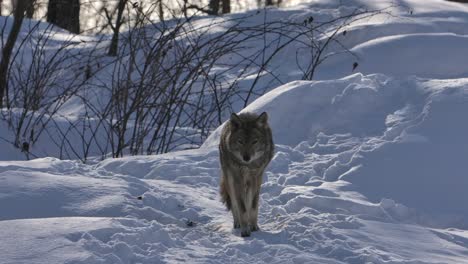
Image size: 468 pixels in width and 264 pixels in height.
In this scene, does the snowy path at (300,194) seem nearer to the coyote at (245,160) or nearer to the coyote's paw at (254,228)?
the coyote's paw at (254,228)

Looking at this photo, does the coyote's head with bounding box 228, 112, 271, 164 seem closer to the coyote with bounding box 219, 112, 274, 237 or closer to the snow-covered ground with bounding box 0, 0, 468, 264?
the coyote with bounding box 219, 112, 274, 237

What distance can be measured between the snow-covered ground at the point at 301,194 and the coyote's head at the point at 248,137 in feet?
2.05

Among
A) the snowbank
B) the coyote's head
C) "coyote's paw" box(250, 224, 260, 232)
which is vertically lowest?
"coyote's paw" box(250, 224, 260, 232)

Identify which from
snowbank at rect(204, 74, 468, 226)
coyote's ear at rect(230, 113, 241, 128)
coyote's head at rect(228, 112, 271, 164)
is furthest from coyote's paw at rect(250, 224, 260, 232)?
snowbank at rect(204, 74, 468, 226)

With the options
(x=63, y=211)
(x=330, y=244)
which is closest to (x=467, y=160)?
(x=330, y=244)

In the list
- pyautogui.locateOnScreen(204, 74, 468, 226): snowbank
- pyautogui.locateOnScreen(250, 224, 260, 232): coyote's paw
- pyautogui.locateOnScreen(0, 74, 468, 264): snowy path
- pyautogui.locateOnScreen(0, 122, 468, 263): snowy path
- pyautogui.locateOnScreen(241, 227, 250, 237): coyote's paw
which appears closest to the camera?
pyautogui.locateOnScreen(0, 122, 468, 263): snowy path

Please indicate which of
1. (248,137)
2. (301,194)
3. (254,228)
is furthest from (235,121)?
(301,194)

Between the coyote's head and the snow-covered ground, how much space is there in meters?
0.62

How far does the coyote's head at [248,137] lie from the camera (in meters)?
6.86

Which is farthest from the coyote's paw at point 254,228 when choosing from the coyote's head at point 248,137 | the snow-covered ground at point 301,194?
the coyote's head at point 248,137

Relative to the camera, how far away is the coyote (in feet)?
22.5

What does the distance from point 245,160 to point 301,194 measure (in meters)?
1.08

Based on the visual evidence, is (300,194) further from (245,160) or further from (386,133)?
(386,133)

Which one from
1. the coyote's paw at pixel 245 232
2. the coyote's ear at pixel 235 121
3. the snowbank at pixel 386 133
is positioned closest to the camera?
the coyote's paw at pixel 245 232
